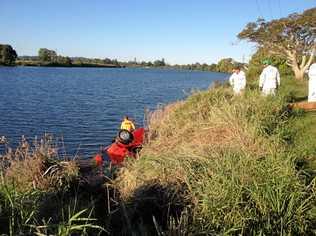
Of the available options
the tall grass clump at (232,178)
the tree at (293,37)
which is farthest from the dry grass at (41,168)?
the tree at (293,37)

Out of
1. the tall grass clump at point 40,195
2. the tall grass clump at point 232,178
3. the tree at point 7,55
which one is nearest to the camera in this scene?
the tall grass clump at point 40,195

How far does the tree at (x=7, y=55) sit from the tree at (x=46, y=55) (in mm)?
23021

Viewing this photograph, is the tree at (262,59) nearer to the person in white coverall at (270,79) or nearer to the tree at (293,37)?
the tree at (293,37)

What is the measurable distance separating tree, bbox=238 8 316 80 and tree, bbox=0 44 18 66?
115901mm

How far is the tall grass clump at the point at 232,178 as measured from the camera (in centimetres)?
682

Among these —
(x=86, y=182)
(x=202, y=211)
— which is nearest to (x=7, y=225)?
(x=202, y=211)

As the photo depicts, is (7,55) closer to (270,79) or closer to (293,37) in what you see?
(293,37)

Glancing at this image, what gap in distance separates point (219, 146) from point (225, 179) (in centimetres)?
224

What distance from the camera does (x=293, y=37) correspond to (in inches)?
1591

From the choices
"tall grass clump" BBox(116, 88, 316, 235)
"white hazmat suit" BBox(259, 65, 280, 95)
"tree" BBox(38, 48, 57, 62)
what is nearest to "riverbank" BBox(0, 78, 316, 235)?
"tall grass clump" BBox(116, 88, 316, 235)

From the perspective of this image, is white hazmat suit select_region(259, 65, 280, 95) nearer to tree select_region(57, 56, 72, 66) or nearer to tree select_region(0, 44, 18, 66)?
tree select_region(0, 44, 18, 66)

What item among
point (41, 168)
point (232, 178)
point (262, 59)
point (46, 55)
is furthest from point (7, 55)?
point (232, 178)

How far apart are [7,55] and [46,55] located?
3166 cm

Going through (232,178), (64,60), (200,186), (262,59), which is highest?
(64,60)
